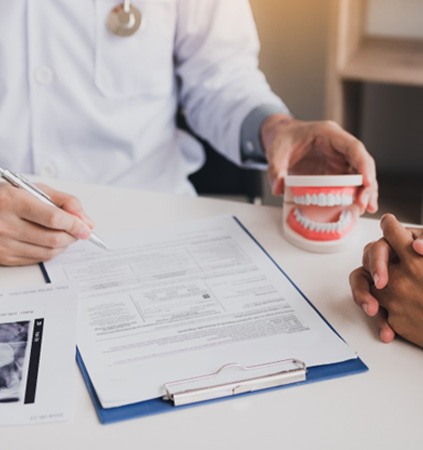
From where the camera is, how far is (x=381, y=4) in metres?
2.43

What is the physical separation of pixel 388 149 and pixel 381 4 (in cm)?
49

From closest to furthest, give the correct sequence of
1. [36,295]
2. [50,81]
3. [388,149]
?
1. [36,295]
2. [50,81]
3. [388,149]

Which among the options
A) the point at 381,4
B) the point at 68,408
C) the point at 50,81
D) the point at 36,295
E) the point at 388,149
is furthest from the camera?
the point at 388,149

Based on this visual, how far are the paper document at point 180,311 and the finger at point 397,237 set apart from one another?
120 mm

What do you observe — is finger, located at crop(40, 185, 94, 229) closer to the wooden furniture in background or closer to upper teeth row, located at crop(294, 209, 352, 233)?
upper teeth row, located at crop(294, 209, 352, 233)

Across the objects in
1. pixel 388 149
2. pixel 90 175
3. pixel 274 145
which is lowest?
pixel 388 149

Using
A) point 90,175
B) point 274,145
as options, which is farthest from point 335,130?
point 90,175

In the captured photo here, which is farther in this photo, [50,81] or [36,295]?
[50,81]

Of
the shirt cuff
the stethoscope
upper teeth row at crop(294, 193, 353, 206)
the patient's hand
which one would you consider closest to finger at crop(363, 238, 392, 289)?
the patient's hand

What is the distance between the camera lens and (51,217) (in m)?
0.93

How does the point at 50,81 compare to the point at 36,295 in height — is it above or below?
above

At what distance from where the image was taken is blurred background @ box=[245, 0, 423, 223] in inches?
93.0

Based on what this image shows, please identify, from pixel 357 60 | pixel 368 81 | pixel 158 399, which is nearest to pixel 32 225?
pixel 158 399

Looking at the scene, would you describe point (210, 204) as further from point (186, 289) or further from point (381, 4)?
point (381, 4)
